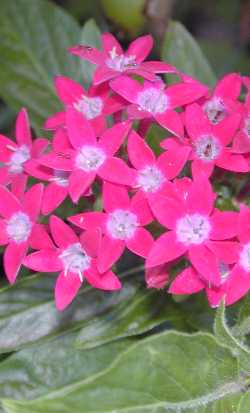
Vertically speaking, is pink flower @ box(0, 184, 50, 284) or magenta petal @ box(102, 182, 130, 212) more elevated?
magenta petal @ box(102, 182, 130, 212)

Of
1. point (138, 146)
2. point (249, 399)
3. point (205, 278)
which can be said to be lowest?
point (249, 399)

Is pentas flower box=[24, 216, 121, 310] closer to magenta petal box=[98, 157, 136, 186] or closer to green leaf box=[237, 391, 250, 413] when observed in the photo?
magenta petal box=[98, 157, 136, 186]

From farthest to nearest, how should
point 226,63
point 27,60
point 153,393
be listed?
point 226,63
point 27,60
point 153,393

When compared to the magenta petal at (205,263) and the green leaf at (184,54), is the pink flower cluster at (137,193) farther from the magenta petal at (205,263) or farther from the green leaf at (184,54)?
the green leaf at (184,54)

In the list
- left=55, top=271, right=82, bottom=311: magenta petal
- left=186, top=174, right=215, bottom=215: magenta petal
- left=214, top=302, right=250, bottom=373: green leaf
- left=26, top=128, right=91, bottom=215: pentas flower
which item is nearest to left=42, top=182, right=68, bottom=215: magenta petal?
left=26, top=128, right=91, bottom=215: pentas flower

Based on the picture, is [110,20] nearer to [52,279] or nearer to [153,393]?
[52,279]

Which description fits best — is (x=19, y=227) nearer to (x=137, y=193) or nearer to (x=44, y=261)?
(x=44, y=261)

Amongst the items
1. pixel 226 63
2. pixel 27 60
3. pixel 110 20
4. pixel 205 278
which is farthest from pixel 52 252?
pixel 226 63
